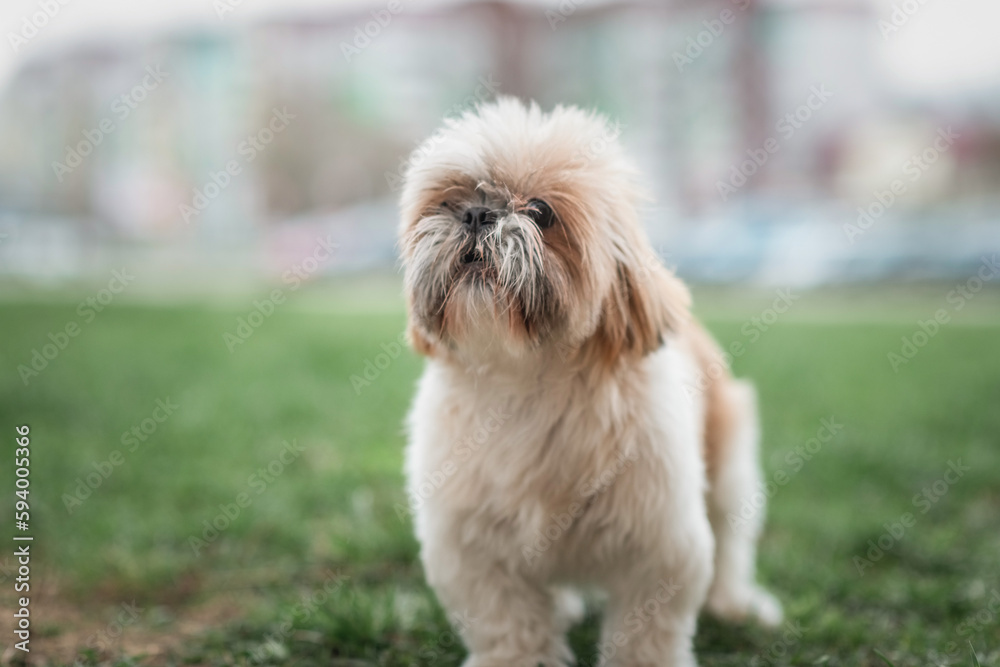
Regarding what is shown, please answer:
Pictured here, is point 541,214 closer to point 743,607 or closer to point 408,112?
point 743,607

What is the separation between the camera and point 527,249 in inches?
86.9

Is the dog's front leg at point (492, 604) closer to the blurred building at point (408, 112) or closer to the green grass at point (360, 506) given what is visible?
the green grass at point (360, 506)

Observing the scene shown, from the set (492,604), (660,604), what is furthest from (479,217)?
(660,604)

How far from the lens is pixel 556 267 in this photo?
227cm

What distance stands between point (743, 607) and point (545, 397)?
4.34 ft

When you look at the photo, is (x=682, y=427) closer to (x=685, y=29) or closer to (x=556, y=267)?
(x=556, y=267)

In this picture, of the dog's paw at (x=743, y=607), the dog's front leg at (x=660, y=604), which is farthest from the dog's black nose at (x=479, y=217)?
the dog's paw at (x=743, y=607)

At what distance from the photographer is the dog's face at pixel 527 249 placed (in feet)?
7.39

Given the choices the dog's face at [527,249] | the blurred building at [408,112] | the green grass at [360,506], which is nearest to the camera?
the dog's face at [527,249]

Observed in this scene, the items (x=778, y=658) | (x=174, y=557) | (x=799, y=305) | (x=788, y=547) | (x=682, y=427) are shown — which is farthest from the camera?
(x=799, y=305)

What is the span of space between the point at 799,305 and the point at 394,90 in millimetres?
22615

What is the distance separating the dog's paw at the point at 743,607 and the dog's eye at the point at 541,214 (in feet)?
5.52

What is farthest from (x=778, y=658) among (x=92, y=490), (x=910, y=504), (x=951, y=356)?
(x=951, y=356)

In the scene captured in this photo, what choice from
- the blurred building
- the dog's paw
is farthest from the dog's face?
the blurred building
